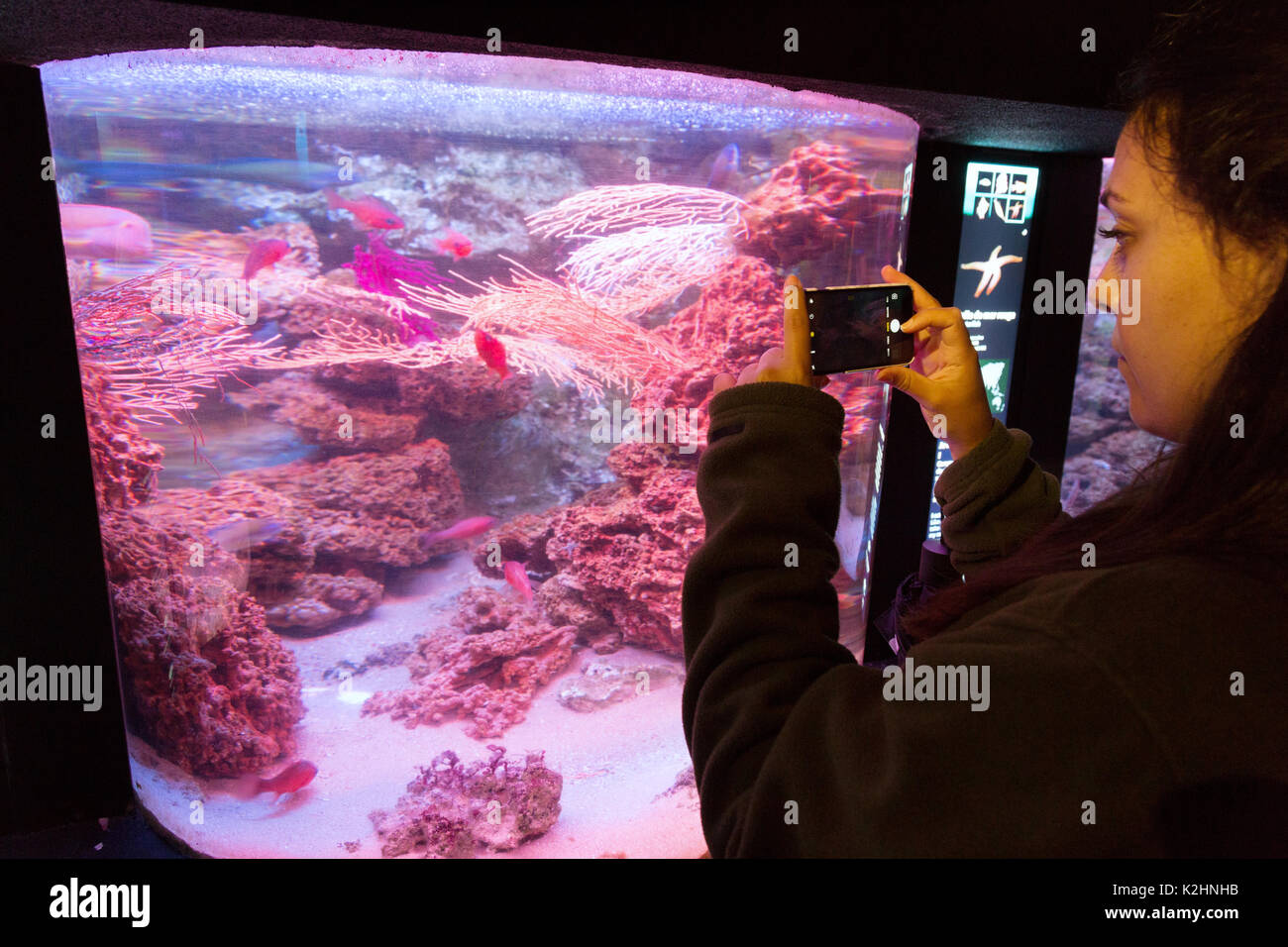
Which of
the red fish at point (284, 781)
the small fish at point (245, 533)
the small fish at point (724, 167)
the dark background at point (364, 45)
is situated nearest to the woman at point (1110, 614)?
the dark background at point (364, 45)

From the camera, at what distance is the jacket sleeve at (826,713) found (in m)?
0.71

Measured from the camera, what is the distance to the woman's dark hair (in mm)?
776

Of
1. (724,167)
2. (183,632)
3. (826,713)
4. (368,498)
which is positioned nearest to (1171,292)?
(826,713)

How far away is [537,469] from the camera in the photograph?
2221mm

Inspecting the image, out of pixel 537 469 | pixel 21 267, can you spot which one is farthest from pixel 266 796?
pixel 21 267

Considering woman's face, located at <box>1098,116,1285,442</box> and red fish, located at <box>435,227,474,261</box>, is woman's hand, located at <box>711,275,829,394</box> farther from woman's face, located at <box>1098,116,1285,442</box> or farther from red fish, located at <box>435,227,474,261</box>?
red fish, located at <box>435,227,474,261</box>

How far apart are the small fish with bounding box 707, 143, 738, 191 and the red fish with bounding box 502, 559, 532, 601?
4.24 ft

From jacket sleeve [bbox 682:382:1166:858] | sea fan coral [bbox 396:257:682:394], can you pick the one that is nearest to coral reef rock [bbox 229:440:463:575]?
sea fan coral [bbox 396:257:682:394]

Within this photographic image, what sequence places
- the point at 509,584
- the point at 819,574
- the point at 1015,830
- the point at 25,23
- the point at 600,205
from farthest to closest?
the point at 509,584 → the point at 600,205 → the point at 25,23 → the point at 819,574 → the point at 1015,830

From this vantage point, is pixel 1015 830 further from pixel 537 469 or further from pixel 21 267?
pixel 21 267

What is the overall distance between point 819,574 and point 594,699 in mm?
1584

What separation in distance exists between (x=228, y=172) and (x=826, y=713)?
1948 mm

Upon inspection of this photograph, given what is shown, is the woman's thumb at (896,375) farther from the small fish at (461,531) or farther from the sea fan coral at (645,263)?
the small fish at (461,531)

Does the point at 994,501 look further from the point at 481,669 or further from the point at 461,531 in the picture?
the point at 481,669
